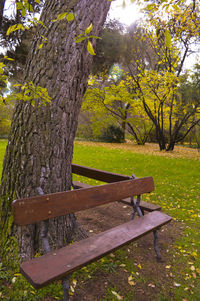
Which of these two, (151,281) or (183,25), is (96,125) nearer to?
(183,25)

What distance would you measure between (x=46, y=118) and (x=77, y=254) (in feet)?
4.32

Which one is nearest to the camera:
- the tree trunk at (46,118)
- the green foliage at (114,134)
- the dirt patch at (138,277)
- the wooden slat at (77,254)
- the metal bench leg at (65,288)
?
the wooden slat at (77,254)

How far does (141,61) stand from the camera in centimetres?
1447

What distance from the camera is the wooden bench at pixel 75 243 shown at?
1727 mm

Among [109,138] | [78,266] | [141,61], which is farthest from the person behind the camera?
[109,138]

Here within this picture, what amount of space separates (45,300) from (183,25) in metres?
11.1

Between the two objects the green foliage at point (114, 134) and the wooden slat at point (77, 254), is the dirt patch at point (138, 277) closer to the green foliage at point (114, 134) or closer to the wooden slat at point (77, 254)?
the wooden slat at point (77, 254)

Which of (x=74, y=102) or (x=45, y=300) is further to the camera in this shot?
(x=74, y=102)

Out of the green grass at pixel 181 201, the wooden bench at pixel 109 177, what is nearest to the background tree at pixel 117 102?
the green grass at pixel 181 201

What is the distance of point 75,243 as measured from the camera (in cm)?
214

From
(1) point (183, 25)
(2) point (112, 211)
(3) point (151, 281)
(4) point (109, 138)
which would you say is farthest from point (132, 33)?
(3) point (151, 281)

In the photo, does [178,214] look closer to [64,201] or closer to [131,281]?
[131,281]

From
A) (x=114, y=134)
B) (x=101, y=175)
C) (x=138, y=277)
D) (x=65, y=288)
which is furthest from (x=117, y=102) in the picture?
(x=65, y=288)

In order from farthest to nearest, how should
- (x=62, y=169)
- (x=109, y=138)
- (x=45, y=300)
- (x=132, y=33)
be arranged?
(x=109, y=138), (x=132, y=33), (x=62, y=169), (x=45, y=300)
